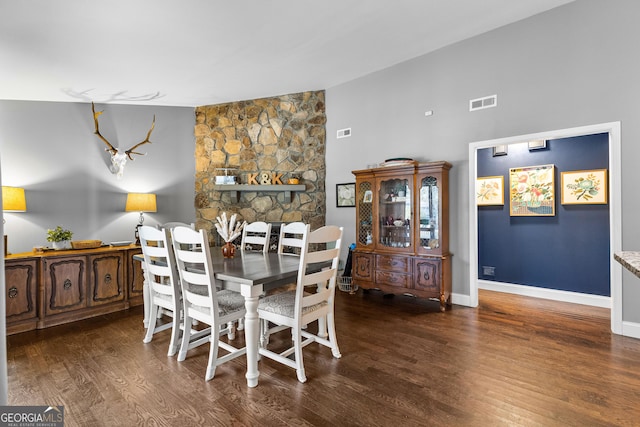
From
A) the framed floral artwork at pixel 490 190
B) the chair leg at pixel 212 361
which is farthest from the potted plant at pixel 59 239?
the framed floral artwork at pixel 490 190

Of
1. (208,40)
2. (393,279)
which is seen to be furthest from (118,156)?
(393,279)

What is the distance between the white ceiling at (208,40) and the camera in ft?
9.21

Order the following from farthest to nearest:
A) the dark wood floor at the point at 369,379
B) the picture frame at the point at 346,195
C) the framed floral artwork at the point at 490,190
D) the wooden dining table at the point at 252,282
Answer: the picture frame at the point at 346,195 < the framed floral artwork at the point at 490,190 < the wooden dining table at the point at 252,282 < the dark wood floor at the point at 369,379

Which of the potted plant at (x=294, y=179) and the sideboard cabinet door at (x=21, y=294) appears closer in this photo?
the sideboard cabinet door at (x=21, y=294)

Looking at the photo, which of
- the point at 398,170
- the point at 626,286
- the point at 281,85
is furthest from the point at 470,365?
the point at 281,85

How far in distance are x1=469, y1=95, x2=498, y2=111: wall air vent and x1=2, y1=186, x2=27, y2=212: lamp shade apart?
5231 mm

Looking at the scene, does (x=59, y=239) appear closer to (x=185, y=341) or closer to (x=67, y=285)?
(x=67, y=285)

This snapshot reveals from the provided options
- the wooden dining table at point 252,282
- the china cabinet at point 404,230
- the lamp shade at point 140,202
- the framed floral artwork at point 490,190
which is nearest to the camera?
the wooden dining table at point 252,282

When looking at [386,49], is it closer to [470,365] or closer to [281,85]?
[281,85]

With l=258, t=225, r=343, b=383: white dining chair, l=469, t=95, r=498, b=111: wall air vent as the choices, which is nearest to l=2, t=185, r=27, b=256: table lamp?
l=258, t=225, r=343, b=383: white dining chair

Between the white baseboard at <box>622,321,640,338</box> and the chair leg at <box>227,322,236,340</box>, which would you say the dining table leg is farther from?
the white baseboard at <box>622,321,640,338</box>

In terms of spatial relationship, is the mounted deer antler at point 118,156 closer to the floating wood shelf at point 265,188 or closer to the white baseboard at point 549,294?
the floating wood shelf at point 265,188

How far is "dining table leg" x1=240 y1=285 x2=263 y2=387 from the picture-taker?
2082 millimetres

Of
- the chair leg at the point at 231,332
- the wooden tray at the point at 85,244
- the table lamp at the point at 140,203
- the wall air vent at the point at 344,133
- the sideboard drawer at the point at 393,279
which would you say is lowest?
the chair leg at the point at 231,332
